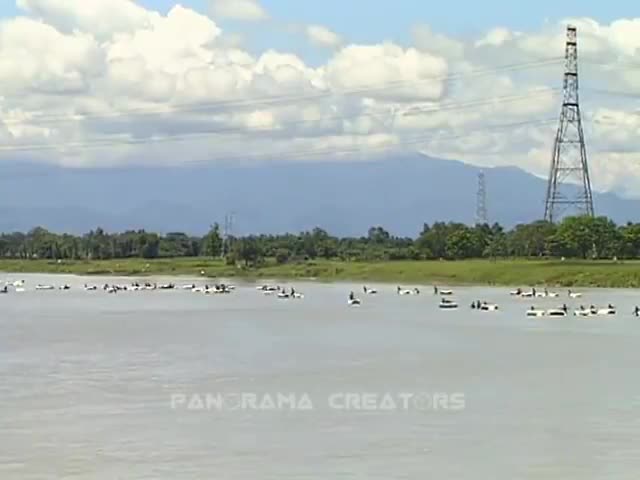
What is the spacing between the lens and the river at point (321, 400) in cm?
2184

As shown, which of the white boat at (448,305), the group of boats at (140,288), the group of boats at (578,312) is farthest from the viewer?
the group of boats at (140,288)

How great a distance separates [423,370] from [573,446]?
12.8 meters

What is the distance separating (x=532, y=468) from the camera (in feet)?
70.4

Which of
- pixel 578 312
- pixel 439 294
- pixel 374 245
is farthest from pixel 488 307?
pixel 374 245

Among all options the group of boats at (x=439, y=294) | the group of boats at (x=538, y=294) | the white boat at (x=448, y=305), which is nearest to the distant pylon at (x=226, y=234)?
the group of boats at (x=439, y=294)

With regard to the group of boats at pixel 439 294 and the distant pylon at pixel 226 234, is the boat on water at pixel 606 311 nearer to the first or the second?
the group of boats at pixel 439 294

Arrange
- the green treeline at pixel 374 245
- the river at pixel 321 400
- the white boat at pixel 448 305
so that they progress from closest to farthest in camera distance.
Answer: the river at pixel 321 400
the white boat at pixel 448 305
the green treeline at pixel 374 245

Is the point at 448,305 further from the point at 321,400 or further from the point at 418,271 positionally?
the point at 321,400

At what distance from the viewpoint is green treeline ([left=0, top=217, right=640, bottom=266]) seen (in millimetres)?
106750

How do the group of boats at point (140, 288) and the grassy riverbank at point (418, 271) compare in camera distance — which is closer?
the grassy riverbank at point (418, 271)

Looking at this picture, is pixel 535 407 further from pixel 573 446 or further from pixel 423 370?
pixel 423 370

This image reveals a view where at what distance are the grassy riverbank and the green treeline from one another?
4743 mm

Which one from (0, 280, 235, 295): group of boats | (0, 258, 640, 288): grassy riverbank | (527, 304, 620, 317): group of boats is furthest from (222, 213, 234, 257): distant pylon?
(527, 304, 620, 317): group of boats

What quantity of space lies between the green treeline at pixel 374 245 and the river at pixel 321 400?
170ft
